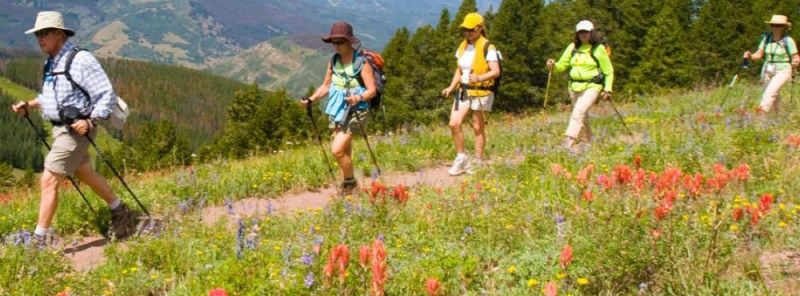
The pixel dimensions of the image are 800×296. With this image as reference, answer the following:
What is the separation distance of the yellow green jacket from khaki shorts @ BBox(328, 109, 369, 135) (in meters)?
3.37

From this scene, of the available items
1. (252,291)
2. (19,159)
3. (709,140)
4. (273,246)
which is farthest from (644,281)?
(19,159)

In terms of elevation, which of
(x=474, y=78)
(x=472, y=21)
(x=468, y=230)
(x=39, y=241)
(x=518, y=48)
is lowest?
(x=518, y=48)

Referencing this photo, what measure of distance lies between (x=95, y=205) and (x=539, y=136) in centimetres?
758

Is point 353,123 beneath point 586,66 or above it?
beneath

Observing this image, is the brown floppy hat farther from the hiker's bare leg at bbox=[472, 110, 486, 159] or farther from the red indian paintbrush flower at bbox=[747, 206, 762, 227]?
the red indian paintbrush flower at bbox=[747, 206, 762, 227]

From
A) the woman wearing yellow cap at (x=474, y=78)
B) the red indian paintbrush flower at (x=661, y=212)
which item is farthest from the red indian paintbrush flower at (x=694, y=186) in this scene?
the woman wearing yellow cap at (x=474, y=78)

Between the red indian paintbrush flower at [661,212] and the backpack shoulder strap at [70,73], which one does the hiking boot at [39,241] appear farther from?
the red indian paintbrush flower at [661,212]

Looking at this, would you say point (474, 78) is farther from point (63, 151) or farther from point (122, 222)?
point (63, 151)

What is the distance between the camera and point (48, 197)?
609cm

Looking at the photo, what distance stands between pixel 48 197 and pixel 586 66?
734cm

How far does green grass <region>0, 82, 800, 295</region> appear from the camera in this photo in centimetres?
355

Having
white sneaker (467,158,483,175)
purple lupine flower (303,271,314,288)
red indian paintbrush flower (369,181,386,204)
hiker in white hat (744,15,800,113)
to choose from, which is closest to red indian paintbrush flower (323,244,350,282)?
purple lupine flower (303,271,314,288)

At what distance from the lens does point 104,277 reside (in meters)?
4.73

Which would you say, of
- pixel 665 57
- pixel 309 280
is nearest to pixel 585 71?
pixel 309 280
